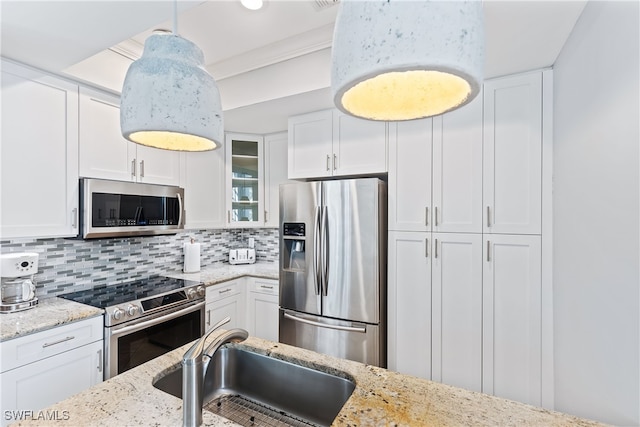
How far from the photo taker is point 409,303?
7.36 ft

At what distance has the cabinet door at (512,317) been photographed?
74.5 inches

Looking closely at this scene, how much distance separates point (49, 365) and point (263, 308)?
156cm

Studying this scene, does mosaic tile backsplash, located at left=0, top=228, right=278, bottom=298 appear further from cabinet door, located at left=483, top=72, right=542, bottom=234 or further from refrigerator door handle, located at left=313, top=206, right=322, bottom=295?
cabinet door, located at left=483, top=72, right=542, bottom=234

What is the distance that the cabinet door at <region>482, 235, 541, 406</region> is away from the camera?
1.89m

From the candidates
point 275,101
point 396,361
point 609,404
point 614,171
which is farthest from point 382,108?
point 396,361

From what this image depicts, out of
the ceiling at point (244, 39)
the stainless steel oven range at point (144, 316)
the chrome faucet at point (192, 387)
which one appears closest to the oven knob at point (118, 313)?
the stainless steel oven range at point (144, 316)

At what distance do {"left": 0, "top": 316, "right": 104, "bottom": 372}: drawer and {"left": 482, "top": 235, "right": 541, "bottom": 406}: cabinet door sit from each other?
2458 mm

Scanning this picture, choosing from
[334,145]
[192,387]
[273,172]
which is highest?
[334,145]

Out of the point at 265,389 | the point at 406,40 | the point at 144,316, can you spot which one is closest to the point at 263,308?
the point at 144,316

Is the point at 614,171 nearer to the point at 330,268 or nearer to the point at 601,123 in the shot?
the point at 601,123

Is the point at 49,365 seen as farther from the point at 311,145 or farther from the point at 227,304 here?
the point at 311,145

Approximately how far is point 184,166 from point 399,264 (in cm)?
210

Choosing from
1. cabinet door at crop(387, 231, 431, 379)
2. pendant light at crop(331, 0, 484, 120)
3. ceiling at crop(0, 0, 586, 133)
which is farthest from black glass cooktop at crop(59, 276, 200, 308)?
pendant light at crop(331, 0, 484, 120)

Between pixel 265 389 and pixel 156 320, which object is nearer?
pixel 265 389
